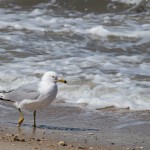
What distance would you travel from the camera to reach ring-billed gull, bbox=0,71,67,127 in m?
6.83

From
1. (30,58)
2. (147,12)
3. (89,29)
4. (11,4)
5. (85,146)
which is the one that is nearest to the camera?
(85,146)

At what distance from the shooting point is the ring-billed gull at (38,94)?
6.83 meters

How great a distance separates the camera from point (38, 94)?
6.85 m

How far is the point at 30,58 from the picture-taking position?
10.2m

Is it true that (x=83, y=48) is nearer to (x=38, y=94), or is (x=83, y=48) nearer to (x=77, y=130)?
(x=38, y=94)

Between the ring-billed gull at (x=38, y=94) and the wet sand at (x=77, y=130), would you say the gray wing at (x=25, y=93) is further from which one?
the wet sand at (x=77, y=130)

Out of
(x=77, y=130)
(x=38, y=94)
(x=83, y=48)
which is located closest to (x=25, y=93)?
(x=38, y=94)

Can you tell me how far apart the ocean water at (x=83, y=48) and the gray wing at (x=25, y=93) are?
1153 mm

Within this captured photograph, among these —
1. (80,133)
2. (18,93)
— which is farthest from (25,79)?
(80,133)

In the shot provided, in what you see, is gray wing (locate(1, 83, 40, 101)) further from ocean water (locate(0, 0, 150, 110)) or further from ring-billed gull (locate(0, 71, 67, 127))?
ocean water (locate(0, 0, 150, 110))

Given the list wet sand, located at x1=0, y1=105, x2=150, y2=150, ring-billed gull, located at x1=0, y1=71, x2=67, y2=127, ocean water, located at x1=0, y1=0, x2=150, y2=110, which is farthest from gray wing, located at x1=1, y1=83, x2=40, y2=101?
ocean water, located at x1=0, y1=0, x2=150, y2=110

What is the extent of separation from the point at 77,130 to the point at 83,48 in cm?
460

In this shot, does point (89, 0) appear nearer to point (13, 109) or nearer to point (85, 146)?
point (13, 109)

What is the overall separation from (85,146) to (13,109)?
1.98 meters
